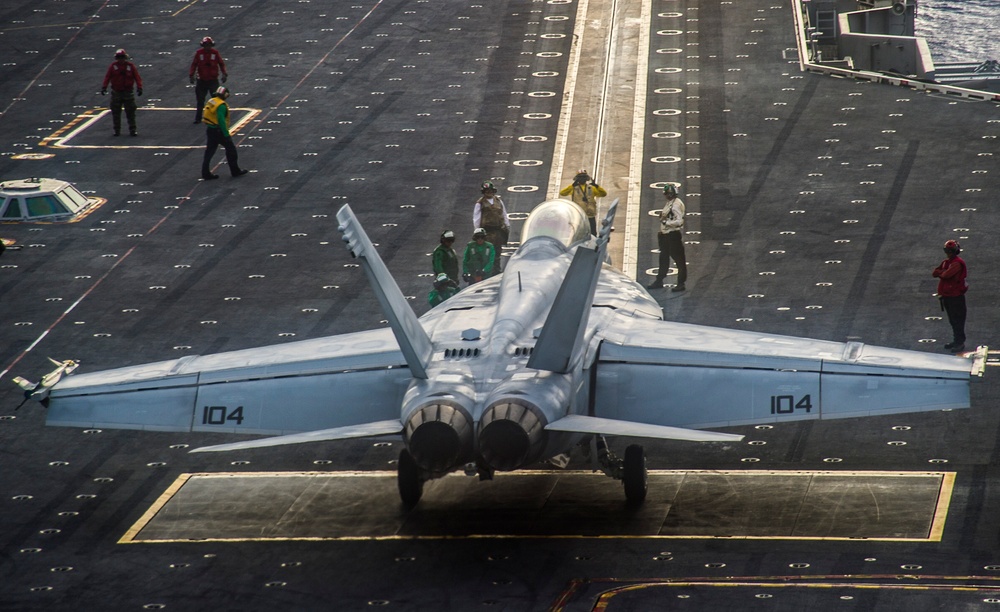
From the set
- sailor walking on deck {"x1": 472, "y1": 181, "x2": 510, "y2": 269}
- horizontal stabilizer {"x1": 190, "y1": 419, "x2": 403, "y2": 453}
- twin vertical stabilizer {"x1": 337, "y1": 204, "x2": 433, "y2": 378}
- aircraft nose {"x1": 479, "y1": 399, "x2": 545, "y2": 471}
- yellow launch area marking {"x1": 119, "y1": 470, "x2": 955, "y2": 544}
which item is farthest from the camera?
sailor walking on deck {"x1": 472, "y1": 181, "x2": 510, "y2": 269}

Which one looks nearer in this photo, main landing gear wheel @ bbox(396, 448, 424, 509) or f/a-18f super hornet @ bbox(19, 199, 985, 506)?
f/a-18f super hornet @ bbox(19, 199, 985, 506)

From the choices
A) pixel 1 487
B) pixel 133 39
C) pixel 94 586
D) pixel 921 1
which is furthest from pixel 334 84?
pixel 921 1

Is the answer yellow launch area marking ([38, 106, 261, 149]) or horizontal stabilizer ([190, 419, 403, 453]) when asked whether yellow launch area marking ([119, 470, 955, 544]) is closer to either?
horizontal stabilizer ([190, 419, 403, 453])

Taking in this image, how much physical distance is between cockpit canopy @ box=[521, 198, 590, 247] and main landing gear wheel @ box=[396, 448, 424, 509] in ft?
16.3

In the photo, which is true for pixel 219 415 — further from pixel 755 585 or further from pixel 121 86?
pixel 121 86

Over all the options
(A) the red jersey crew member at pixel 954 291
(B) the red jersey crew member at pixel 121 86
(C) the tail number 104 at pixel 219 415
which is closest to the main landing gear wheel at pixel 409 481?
(C) the tail number 104 at pixel 219 415

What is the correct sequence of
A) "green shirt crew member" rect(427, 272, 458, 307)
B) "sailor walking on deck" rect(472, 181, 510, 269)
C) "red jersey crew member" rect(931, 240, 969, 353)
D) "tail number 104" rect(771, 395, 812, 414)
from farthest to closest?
"sailor walking on deck" rect(472, 181, 510, 269), "green shirt crew member" rect(427, 272, 458, 307), "red jersey crew member" rect(931, 240, 969, 353), "tail number 104" rect(771, 395, 812, 414)

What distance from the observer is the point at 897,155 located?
37.8 metres

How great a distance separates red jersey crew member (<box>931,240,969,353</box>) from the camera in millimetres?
26219

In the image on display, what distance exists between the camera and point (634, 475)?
2158 centimetres

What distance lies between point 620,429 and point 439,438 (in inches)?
92.4

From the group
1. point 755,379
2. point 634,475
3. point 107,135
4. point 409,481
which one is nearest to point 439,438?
point 409,481

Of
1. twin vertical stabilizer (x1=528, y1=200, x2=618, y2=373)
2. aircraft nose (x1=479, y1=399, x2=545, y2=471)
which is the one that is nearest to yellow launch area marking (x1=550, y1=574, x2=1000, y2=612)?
aircraft nose (x1=479, y1=399, x2=545, y2=471)

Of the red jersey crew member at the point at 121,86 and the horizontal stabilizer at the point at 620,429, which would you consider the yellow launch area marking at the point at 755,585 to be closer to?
the horizontal stabilizer at the point at 620,429
